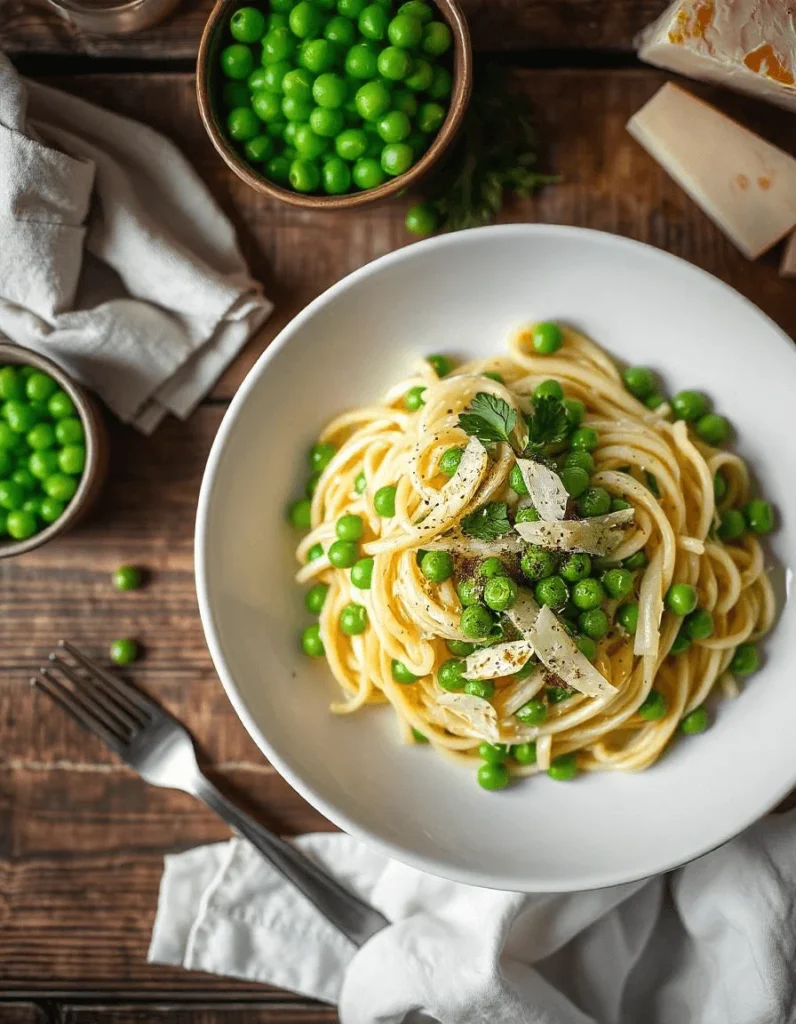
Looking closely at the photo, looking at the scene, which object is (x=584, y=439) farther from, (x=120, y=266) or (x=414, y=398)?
(x=120, y=266)

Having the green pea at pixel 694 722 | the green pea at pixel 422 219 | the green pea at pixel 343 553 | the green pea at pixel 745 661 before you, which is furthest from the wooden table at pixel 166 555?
the green pea at pixel 694 722

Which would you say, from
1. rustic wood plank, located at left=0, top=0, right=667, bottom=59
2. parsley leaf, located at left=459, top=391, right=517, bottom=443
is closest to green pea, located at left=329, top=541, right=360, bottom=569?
parsley leaf, located at left=459, top=391, right=517, bottom=443

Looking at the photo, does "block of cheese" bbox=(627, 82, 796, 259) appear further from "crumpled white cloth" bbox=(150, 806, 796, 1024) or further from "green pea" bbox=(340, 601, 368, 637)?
"crumpled white cloth" bbox=(150, 806, 796, 1024)

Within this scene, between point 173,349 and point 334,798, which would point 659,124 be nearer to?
point 173,349

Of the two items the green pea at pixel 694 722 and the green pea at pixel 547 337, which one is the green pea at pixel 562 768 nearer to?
the green pea at pixel 694 722

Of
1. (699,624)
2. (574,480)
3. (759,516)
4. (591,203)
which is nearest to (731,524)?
(759,516)

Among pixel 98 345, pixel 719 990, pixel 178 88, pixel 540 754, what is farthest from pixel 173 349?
pixel 719 990
